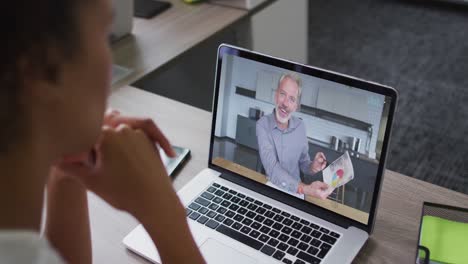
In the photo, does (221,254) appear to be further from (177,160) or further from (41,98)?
(41,98)

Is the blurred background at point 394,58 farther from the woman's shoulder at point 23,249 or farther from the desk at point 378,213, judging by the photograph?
the woman's shoulder at point 23,249

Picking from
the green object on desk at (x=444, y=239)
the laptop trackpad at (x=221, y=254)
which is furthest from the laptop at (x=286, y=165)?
the green object on desk at (x=444, y=239)

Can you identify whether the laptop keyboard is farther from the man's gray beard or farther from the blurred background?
the blurred background

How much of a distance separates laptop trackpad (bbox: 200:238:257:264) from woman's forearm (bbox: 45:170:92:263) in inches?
7.8

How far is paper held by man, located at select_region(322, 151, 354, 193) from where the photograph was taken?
0.91 metres

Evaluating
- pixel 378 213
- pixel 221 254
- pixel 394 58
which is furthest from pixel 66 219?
pixel 394 58

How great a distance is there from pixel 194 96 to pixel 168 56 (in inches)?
18.8

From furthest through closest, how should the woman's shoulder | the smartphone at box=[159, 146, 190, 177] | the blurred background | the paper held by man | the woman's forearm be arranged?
1. the blurred background
2. the smartphone at box=[159, 146, 190, 177]
3. the paper held by man
4. the woman's forearm
5. the woman's shoulder

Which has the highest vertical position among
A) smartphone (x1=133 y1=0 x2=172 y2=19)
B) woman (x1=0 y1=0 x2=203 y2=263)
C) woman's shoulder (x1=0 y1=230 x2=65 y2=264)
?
woman (x1=0 y1=0 x2=203 y2=263)

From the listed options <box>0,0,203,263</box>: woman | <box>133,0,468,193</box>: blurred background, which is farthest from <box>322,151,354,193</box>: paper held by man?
<box>133,0,468,193</box>: blurred background

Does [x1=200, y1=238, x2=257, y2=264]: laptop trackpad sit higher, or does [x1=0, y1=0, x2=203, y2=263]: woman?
[x1=0, y1=0, x2=203, y2=263]: woman

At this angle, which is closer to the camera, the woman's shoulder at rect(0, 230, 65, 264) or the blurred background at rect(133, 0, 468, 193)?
the woman's shoulder at rect(0, 230, 65, 264)

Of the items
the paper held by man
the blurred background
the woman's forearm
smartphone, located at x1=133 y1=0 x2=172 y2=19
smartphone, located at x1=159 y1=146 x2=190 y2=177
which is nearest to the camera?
the woman's forearm

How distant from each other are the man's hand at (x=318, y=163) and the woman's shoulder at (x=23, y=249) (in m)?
0.57
